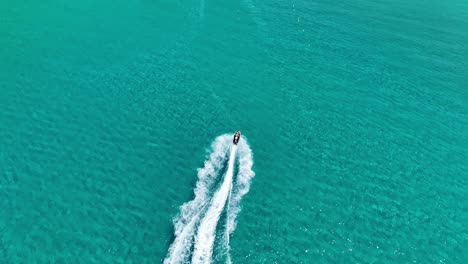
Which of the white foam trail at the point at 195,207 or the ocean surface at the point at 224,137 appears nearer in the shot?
the white foam trail at the point at 195,207

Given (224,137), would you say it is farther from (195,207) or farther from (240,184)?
(195,207)

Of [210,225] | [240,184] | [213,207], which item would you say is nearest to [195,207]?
[213,207]

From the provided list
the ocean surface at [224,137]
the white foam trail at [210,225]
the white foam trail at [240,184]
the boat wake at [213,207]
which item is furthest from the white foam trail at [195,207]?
the white foam trail at [240,184]

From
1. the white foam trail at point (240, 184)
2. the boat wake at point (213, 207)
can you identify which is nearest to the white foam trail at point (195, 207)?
the boat wake at point (213, 207)

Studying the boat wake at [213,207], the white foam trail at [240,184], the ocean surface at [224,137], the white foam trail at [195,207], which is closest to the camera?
the white foam trail at [195,207]

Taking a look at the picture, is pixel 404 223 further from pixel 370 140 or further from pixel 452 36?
pixel 452 36

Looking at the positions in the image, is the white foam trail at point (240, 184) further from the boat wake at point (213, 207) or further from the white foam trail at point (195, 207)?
the white foam trail at point (195, 207)

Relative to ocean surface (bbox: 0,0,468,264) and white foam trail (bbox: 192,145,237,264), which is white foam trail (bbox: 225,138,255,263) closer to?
ocean surface (bbox: 0,0,468,264)

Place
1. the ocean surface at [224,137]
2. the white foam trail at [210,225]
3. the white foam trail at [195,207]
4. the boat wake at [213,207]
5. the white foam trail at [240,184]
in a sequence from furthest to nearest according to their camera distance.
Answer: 1. the white foam trail at [240,184]
2. the ocean surface at [224,137]
3. the boat wake at [213,207]
4. the white foam trail at [195,207]
5. the white foam trail at [210,225]
